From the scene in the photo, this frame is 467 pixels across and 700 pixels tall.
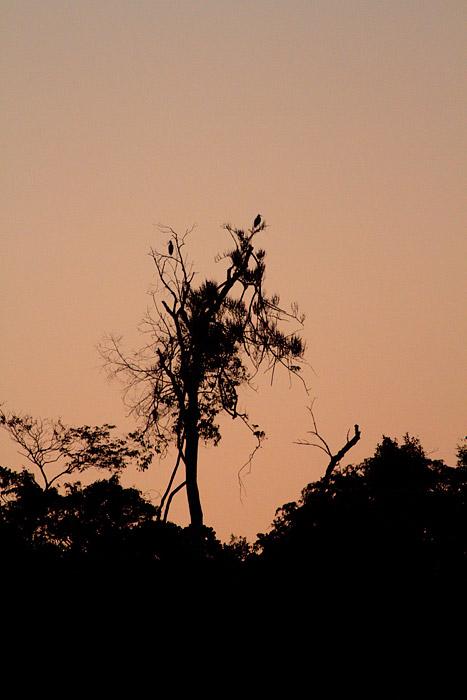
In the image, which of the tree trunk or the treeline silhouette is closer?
the treeline silhouette

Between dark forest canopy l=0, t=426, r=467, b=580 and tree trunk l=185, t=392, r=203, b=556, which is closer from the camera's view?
dark forest canopy l=0, t=426, r=467, b=580

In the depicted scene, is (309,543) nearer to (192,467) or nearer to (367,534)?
(367,534)

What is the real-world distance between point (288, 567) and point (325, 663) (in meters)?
3.15

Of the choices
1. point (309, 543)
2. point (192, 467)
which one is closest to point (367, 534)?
point (309, 543)

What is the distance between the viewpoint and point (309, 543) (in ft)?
82.1

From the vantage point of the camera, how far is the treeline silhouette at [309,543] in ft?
78.8

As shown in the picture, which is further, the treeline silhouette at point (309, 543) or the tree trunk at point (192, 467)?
the tree trunk at point (192, 467)

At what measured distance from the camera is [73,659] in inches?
817

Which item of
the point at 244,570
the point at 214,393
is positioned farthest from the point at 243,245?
the point at 244,570

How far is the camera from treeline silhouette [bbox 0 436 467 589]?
2402 centimetres

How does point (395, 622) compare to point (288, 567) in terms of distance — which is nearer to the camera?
point (395, 622)

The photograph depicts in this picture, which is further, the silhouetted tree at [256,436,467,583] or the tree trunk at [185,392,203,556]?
the tree trunk at [185,392,203,556]

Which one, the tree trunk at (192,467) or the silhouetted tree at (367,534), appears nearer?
the silhouetted tree at (367,534)

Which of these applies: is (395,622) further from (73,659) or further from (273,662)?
(73,659)
